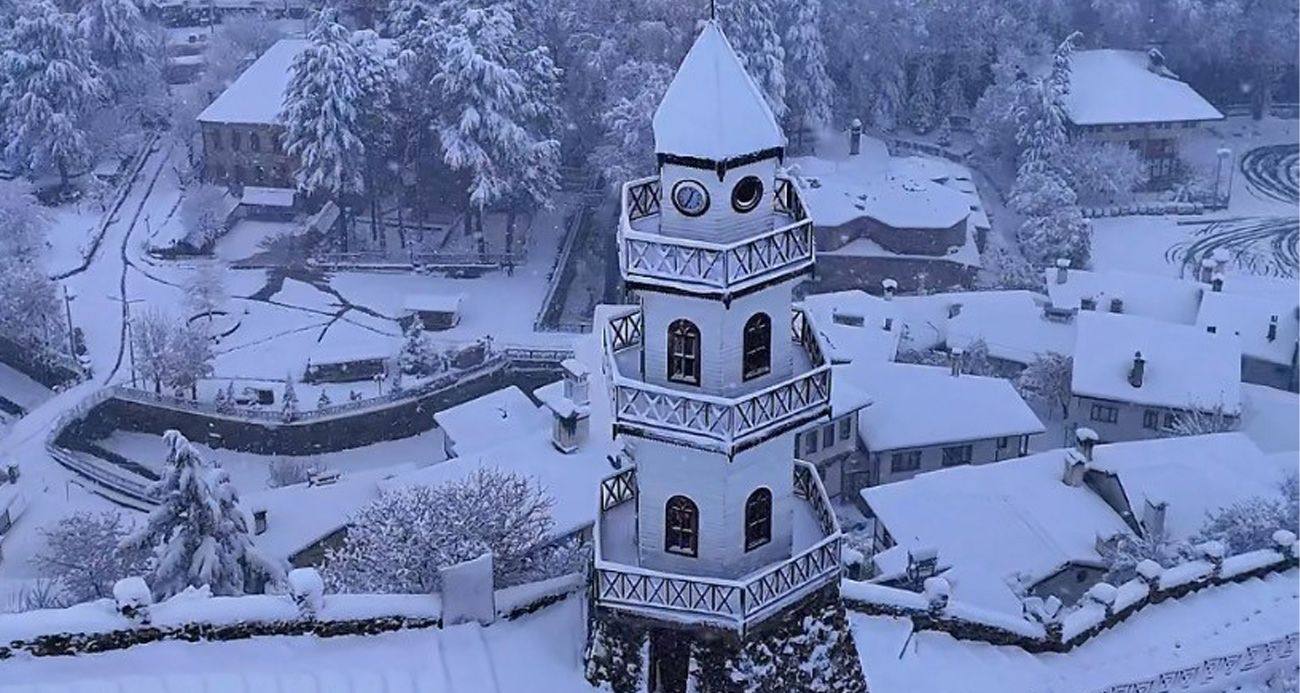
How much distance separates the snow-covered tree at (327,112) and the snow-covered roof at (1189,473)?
87.9 ft

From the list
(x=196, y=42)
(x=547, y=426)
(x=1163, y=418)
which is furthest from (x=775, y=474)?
(x=196, y=42)

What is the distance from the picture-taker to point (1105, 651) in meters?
22.5

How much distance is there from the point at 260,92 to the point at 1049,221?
93.4 ft

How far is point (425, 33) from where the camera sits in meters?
51.0

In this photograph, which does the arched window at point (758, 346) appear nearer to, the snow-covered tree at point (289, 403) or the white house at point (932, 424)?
the white house at point (932, 424)

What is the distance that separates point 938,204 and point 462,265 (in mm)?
15809

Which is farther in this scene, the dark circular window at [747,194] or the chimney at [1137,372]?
the chimney at [1137,372]

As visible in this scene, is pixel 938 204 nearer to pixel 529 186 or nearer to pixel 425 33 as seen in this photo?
pixel 529 186

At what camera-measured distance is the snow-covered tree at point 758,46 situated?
178ft

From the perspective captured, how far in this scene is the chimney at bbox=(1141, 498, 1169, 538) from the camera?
101 ft

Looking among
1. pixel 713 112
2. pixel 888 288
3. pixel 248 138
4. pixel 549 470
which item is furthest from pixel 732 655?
pixel 248 138

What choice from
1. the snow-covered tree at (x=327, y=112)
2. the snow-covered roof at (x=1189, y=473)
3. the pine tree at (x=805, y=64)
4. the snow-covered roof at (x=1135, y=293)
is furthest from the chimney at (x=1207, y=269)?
the snow-covered tree at (x=327, y=112)

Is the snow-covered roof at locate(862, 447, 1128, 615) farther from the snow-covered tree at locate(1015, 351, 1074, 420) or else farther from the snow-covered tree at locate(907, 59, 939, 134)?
the snow-covered tree at locate(907, 59, 939, 134)

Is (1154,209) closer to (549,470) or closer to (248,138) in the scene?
(248,138)
